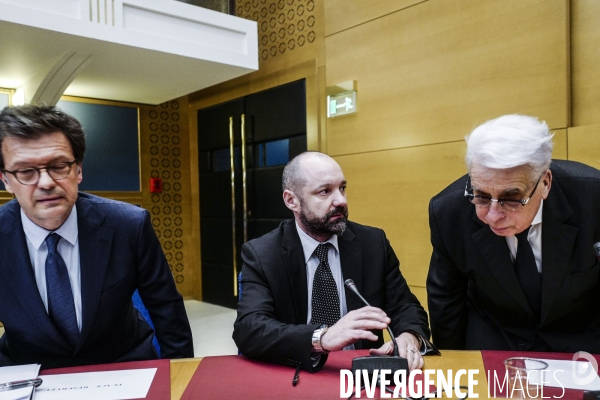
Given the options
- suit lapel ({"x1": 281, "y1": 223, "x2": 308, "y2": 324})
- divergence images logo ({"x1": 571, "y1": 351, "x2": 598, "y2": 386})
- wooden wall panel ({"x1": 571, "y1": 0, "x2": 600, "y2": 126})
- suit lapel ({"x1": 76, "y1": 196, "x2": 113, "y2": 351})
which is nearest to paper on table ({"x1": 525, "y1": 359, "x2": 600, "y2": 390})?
divergence images logo ({"x1": 571, "y1": 351, "x2": 598, "y2": 386})

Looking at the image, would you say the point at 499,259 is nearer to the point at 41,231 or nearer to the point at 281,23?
the point at 41,231

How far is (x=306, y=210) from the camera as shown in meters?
1.88

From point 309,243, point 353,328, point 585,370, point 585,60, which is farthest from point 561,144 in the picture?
point 353,328

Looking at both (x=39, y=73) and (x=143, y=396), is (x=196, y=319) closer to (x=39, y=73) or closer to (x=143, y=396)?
(x=39, y=73)

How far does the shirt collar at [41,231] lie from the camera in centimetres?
158

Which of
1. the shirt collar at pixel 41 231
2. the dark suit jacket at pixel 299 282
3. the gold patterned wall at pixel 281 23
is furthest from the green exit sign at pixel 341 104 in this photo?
the shirt collar at pixel 41 231

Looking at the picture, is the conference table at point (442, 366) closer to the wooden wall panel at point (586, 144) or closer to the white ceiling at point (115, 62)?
the wooden wall panel at point (586, 144)

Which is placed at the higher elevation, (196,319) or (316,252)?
(316,252)

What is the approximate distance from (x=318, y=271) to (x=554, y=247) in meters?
0.82

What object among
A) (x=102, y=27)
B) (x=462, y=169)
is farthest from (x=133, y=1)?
(x=462, y=169)

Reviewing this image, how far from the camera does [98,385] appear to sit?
1.21 meters

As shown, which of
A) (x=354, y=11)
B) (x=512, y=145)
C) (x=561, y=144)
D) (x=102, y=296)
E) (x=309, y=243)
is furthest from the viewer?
(x=354, y=11)

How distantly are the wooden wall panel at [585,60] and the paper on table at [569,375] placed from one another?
2181 mm

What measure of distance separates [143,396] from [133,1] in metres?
3.53
